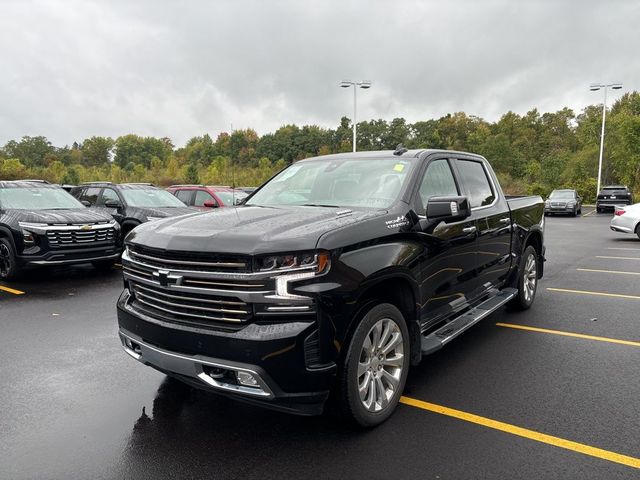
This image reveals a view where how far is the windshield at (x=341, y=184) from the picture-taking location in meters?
3.88

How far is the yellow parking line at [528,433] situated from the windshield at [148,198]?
907cm

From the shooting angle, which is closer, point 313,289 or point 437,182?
point 313,289

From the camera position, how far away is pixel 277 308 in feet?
8.95

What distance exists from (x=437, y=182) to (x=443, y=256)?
745 mm

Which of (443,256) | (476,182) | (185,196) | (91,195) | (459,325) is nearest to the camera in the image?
(443,256)

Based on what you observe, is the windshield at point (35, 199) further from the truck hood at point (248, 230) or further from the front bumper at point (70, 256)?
the truck hood at point (248, 230)

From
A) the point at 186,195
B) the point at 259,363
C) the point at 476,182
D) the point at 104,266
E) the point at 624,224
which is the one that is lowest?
the point at 104,266

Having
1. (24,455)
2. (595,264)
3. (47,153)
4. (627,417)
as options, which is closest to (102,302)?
(24,455)

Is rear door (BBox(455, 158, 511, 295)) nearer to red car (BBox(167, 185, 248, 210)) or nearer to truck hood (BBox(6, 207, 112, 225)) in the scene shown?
truck hood (BBox(6, 207, 112, 225))

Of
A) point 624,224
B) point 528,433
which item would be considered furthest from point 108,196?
point 624,224

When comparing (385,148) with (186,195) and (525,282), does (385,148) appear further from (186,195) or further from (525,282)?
(525,282)

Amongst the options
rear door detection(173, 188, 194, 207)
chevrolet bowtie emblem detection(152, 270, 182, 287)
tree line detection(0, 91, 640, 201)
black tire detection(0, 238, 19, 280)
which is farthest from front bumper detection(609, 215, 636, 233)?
tree line detection(0, 91, 640, 201)

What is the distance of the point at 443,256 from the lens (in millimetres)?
3918

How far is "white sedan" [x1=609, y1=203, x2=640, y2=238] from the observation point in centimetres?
1419
